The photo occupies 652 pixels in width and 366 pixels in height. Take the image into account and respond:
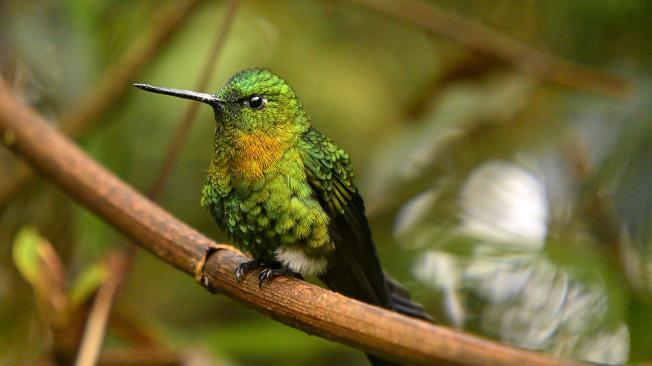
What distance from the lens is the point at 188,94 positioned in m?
1.60

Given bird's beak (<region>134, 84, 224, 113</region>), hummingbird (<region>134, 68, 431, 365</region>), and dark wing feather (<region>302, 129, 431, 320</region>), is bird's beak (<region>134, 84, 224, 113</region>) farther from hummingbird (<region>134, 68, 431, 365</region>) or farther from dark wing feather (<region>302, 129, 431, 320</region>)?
dark wing feather (<region>302, 129, 431, 320</region>)

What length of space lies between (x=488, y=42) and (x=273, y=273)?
1.34 metres

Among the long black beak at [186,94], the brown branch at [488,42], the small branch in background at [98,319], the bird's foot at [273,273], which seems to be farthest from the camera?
the brown branch at [488,42]

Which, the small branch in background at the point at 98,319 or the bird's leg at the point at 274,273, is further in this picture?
the small branch in background at the point at 98,319

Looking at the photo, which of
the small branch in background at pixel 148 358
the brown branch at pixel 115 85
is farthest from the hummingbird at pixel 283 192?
the brown branch at pixel 115 85

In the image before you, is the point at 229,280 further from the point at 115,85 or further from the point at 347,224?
the point at 115,85

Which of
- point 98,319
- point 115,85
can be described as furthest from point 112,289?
point 115,85

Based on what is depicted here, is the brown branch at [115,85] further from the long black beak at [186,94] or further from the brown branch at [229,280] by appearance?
the long black beak at [186,94]

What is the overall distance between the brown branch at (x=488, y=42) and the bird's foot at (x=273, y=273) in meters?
1.20

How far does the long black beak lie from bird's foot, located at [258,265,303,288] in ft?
1.21

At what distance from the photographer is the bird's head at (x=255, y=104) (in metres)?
1.82

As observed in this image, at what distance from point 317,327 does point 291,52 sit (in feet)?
6.54

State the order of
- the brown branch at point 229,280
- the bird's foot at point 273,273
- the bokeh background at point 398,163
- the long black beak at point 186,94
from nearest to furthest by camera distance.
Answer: the brown branch at point 229,280, the long black beak at point 186,94, the bird's foot at point 273,273, the bokeh background at point 398,163

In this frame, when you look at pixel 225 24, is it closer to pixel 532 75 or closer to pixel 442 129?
pixel 442 129
